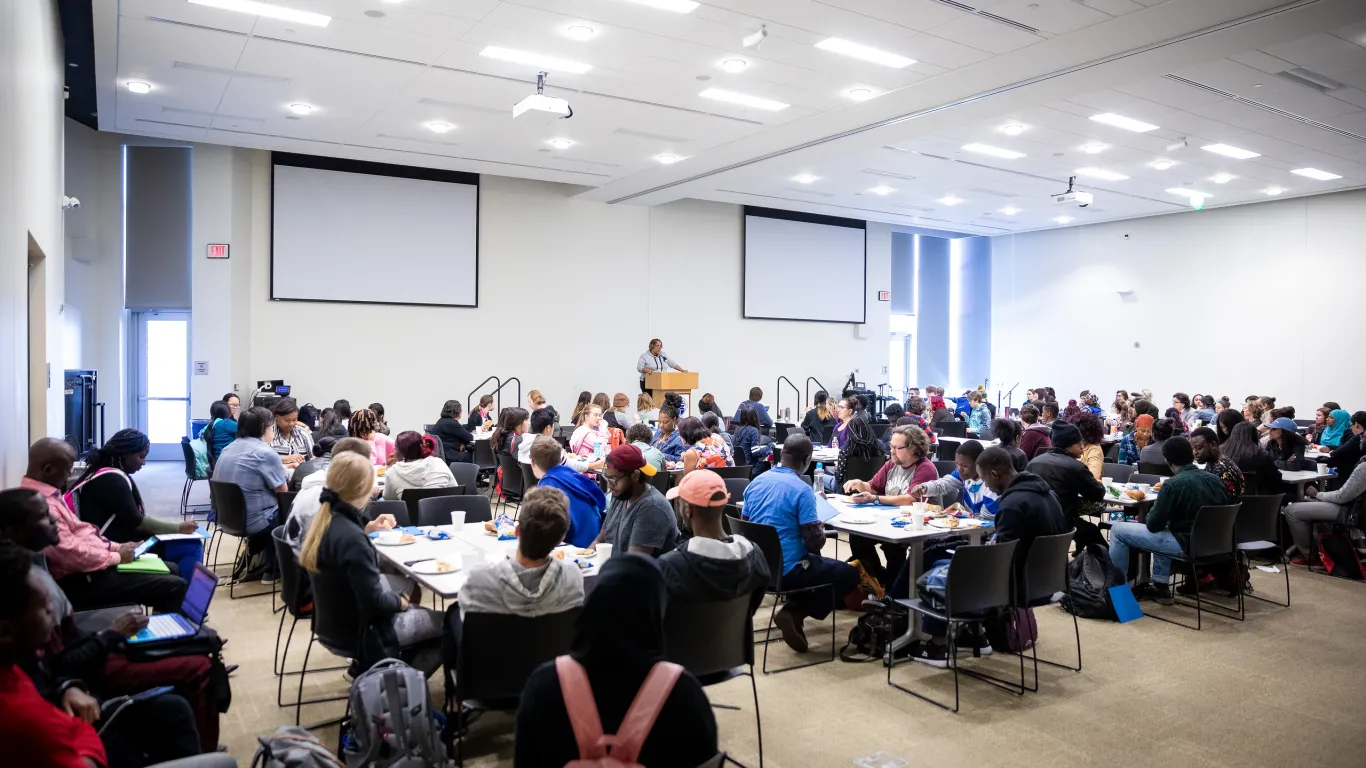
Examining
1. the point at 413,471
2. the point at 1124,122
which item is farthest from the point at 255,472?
the point at 1124,122

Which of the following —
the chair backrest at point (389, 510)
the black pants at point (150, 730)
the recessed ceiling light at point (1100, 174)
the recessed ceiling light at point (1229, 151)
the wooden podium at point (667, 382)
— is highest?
the recessed ceiling light at point (1100, 174)

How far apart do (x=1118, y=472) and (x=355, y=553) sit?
6.36 m

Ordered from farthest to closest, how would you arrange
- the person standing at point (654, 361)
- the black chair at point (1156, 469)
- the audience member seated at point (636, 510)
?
the person standing at point (654, 361), the black chair at point (1156, 469), the audience member seated at point (636, 510)

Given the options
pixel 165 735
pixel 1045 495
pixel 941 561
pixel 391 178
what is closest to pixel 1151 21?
pixel 1045 495

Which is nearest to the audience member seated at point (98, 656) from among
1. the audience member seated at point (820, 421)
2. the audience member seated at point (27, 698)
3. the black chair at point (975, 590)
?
the audience member seated at point (27, 698)

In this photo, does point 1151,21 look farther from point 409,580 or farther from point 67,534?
point 67,534

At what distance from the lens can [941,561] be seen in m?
5.11

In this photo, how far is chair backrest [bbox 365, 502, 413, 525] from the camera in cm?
533

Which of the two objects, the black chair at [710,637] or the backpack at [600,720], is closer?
the backpack at [600,720]

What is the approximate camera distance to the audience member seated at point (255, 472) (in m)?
6.10

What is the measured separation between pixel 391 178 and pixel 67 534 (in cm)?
952

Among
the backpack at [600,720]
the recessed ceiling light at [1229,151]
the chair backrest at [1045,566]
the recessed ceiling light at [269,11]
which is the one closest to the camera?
the backpack at [600,720]

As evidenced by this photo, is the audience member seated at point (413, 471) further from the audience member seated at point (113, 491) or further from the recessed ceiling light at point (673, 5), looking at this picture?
the recessed ceiling light at point (673, 5)

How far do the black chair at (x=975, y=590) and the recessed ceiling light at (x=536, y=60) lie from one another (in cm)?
563
